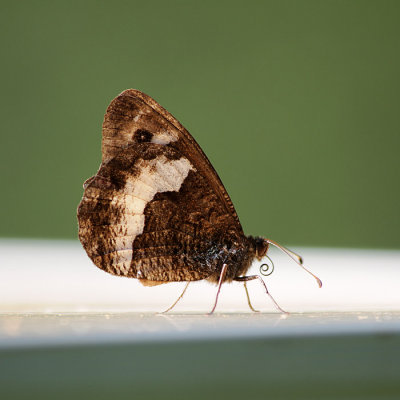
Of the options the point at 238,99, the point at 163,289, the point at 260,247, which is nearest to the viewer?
the point at 260,247

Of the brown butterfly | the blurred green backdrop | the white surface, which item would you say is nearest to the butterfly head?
the brown butterfly

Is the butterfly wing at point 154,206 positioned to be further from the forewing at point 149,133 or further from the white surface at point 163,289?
the white surface at point 163,289

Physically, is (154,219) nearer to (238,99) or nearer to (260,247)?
(260,247)

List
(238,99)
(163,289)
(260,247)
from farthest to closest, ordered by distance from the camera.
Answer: (238,99)
(163,289)
(260,247)

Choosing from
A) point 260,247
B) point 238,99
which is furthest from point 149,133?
point 238,99

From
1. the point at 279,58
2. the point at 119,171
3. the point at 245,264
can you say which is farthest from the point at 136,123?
the point at 279,58

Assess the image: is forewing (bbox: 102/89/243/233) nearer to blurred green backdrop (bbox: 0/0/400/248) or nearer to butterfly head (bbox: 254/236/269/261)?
butterfly head (bbox: 254/236/269/261)

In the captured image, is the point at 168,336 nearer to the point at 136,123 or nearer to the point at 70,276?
the point at 136,123
